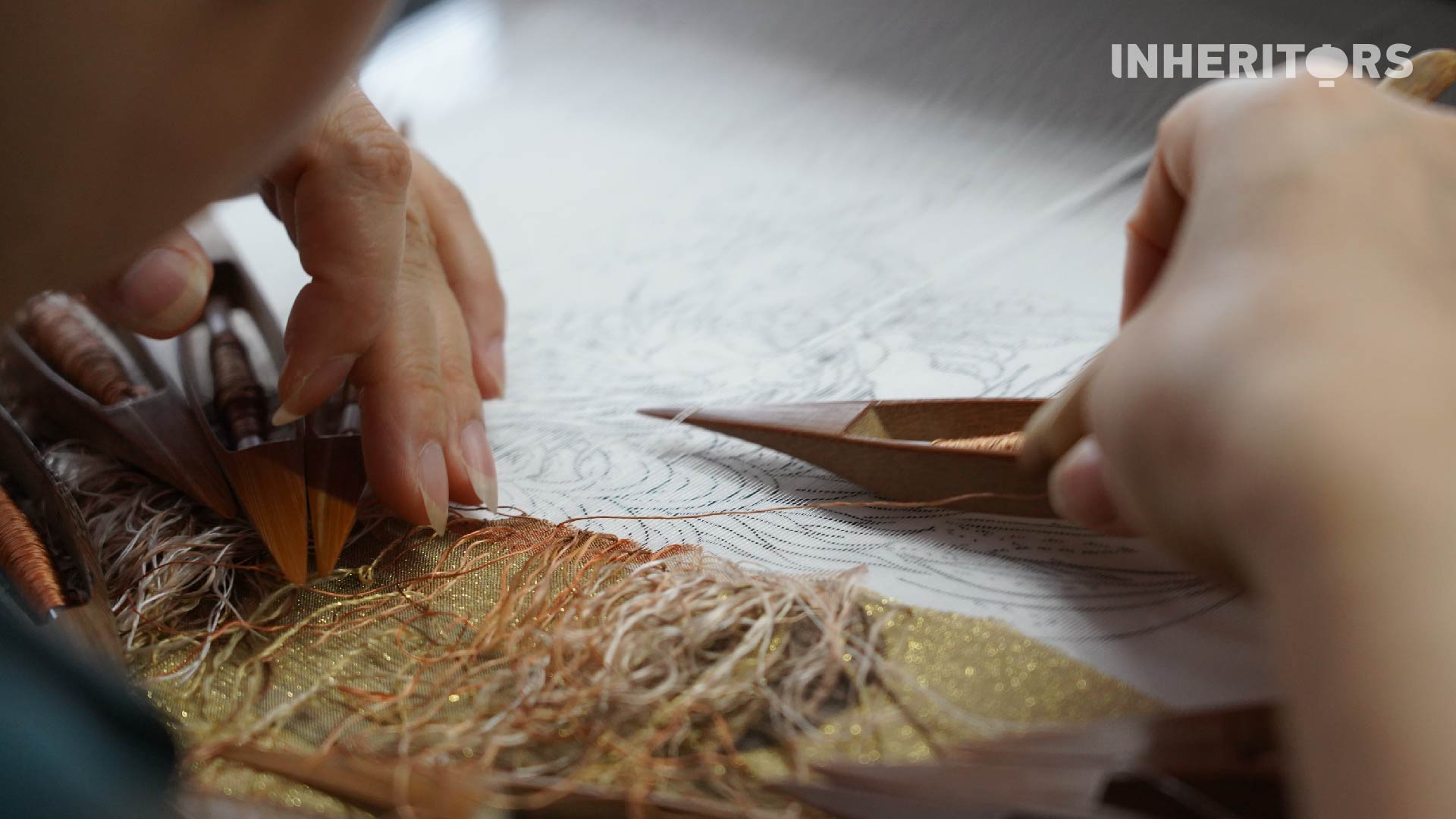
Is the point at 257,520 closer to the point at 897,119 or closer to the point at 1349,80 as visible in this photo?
the point at 1349,80

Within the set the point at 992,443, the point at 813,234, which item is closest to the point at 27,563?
the point at 992,443

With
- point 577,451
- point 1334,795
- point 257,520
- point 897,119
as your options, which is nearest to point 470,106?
point 897,119

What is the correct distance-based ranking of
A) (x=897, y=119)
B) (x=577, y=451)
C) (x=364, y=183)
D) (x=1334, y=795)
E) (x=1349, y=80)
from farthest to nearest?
(x=897, y=119) → (x=577, y=451) → (x=364, y=183) → (x=1349, y=80) → (x=1334, y=795)

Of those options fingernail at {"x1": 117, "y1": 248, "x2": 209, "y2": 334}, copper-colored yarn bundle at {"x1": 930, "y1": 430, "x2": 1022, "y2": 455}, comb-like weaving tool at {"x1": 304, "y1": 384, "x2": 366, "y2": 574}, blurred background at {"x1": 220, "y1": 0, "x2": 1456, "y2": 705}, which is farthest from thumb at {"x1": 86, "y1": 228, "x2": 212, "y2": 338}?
copper-colored yarn bundle at {"x1": 930, "y1": 430, "x2": 1022, "y2": 455}

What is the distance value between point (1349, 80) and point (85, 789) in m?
0.53

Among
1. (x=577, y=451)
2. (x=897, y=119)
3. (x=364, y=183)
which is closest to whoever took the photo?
(x=364, y=183)

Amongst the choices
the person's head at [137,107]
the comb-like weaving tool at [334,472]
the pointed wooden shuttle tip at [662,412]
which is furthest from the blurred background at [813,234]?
the person's head at [137,107]

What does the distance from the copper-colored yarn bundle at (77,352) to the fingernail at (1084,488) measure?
60 cm

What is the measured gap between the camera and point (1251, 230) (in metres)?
0.39

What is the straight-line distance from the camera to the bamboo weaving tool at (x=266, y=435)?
0.62m

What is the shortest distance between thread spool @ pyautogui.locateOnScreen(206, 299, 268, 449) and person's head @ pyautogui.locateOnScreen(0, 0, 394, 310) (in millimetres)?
265

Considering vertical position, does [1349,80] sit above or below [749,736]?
above

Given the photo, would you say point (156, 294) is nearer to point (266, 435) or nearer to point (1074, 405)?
point (266, 435)

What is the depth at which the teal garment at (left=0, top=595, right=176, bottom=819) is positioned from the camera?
13.2 inches
